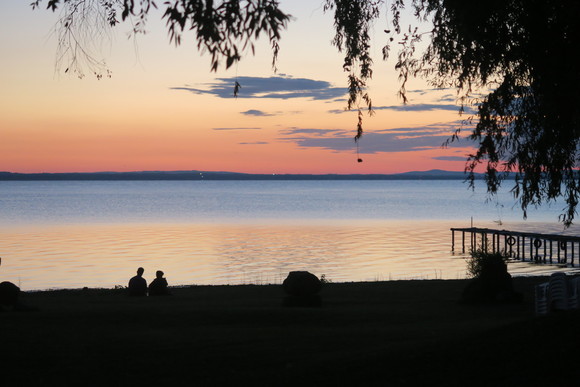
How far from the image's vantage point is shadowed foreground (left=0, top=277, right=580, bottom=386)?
362 inches

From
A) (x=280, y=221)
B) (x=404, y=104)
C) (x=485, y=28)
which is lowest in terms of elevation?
(x=280, y=221)

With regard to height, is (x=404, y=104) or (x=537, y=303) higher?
(x=404, y=104)

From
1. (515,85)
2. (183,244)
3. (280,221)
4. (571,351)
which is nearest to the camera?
(571,351)

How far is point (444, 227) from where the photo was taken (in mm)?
77875

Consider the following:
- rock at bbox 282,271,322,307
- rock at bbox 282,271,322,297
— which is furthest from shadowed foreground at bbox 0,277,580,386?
rock at bbox 282,271,322,297

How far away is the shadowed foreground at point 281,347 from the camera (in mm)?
9195

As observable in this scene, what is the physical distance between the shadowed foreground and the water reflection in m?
20.1

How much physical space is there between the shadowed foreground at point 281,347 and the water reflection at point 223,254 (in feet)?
66.1

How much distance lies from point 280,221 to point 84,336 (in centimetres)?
7555

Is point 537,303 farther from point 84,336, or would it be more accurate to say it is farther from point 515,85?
point 84,336

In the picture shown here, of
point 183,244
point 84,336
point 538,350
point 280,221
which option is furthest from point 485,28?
point 280,221

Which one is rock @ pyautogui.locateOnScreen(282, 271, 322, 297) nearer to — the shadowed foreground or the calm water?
the shadowed foreground

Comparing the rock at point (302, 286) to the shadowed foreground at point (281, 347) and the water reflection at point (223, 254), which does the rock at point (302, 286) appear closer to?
the shadowed foreground at point (281, 347)

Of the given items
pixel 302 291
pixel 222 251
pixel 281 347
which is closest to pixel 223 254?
pixel 222 251
